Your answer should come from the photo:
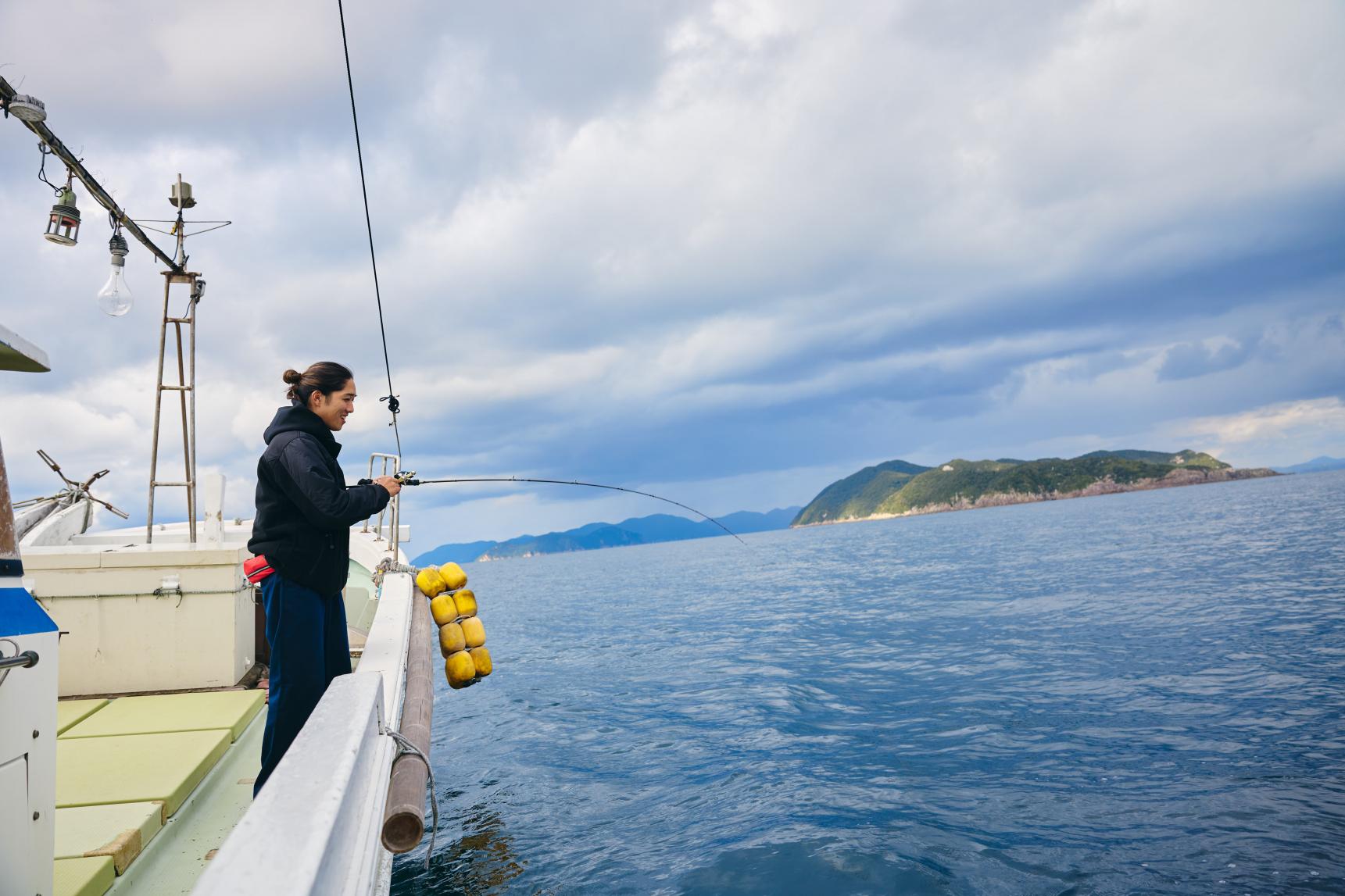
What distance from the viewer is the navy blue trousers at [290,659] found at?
3.65m

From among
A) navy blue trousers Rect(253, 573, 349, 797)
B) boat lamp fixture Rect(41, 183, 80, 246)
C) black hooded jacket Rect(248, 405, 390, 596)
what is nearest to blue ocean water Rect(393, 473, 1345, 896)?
navy blue trousers Rect(253, 573, 349, 797)

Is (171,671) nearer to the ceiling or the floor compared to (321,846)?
nearer to the floor

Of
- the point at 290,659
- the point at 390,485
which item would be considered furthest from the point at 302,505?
the point at 290,659

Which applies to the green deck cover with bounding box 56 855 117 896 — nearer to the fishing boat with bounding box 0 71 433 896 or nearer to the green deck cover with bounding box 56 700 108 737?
the fishing boat with bounding box 0 71 433 896

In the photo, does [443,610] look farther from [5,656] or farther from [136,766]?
[5,656]

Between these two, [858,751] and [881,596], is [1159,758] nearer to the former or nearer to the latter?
[858,751]

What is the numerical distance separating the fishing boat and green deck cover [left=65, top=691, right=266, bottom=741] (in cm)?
3

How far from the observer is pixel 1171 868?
4.92 meters

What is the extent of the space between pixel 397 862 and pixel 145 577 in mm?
3397

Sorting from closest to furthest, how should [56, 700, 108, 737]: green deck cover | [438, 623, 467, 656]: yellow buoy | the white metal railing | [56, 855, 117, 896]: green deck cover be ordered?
the white metal railing
[56, 855, 117, 896]: green deck cover
[56, 700, 108, 737]: green deck cover
[438, 623, 467, 656]: yellow buoy

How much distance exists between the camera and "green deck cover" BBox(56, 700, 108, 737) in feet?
17.1

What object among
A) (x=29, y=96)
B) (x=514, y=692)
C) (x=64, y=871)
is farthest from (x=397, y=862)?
(x=514, y=692)

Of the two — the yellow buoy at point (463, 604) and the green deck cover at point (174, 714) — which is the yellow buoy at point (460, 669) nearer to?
the yellow buoy at point (463, 604)

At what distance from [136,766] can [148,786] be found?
431 millimetres
